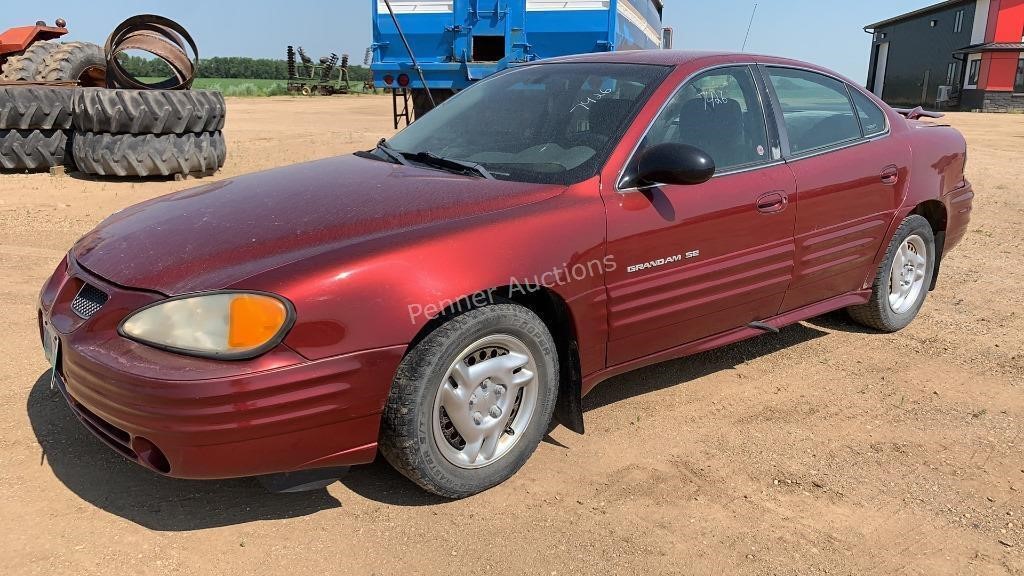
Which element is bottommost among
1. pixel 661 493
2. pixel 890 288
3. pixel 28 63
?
pixel 661 493

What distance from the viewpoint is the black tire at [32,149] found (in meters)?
9.26

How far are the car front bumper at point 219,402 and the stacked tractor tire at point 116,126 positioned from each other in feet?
22.9

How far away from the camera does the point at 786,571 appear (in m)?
2.56

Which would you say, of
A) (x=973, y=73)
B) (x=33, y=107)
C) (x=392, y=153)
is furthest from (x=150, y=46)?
(x=973, y=73)

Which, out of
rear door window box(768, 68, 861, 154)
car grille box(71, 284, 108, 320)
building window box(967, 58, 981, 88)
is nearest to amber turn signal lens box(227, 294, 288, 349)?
car grille box(71, 284, 108, 320)

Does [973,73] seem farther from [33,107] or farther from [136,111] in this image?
[33,107]

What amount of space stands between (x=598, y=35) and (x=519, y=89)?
613 cm

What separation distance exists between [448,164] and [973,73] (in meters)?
38.4

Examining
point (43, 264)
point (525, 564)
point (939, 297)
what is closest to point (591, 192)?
point (525, 564)

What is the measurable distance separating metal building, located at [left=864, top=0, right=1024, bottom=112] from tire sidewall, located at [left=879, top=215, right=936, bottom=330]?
34.0 metres

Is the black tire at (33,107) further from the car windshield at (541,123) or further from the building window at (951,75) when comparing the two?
the building window at (951,75)

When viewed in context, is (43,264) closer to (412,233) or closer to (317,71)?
(412,233)

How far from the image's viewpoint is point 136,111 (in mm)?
8750

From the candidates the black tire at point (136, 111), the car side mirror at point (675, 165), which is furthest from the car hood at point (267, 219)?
the black tire at point (136, 111)
